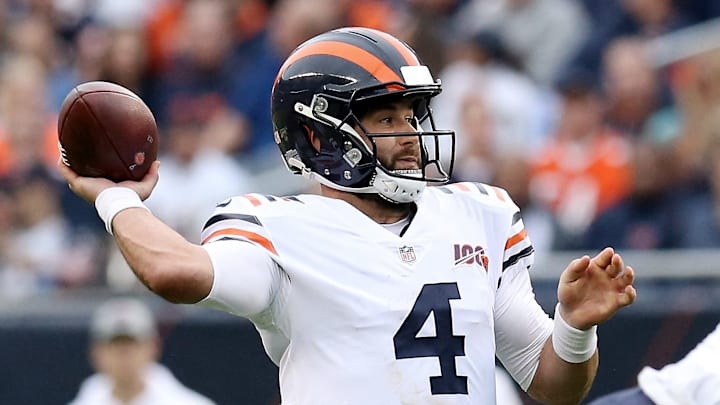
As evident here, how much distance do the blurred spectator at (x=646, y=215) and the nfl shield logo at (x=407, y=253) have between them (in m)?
3.60

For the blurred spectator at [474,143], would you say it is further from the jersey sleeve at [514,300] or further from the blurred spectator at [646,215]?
the jersey sleeve at [514,300]

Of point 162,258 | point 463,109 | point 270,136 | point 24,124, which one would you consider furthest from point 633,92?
point 162,258

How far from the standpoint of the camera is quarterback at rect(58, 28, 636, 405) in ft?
11.1

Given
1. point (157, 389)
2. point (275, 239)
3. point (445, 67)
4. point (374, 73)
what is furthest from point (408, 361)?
point (445, 67)

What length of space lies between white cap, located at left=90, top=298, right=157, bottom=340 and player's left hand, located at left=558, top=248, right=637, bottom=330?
3.41 m

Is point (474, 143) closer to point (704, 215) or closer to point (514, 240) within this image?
point (704, 215)

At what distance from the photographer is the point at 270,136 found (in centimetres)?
873

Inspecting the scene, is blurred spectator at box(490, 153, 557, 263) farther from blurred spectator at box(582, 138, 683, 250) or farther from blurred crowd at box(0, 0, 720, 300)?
blurred spectator at box(582, 138, 683, 250)

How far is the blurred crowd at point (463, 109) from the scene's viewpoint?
7250 mm

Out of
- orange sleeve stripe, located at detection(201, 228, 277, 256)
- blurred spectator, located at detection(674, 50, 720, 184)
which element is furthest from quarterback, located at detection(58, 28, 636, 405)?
blurred spectator, located at detection(674, 50, 720, 184)

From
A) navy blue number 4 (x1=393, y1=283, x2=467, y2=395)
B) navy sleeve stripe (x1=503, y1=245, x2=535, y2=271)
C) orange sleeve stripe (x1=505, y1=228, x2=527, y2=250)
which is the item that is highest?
orange sleeve stripe (x1=505, y1=228, x2=527, y2=250)

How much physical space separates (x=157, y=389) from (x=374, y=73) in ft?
11.2

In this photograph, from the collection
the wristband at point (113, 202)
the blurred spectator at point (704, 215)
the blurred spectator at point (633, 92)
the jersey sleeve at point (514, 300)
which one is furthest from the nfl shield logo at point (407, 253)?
the blurred spectator at point (633, 92)

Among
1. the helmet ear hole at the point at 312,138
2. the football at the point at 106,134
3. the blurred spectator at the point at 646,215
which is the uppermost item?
the football at the point at 106,134
